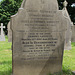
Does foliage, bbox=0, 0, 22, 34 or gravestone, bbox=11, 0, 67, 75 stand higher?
foliage, bbox=0, 0, 22, 34

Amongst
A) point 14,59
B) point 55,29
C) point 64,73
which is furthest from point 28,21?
point 64,73

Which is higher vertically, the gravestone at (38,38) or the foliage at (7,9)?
the foliage at (7,9)

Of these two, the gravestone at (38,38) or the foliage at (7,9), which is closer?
the gravestone at (38,38)

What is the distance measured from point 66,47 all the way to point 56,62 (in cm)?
518

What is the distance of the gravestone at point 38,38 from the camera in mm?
3715

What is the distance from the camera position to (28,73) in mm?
3865

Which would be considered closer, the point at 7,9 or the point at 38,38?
the point at 38,38

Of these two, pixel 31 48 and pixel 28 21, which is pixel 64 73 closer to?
pixel 31 48

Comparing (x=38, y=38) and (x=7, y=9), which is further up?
(x=7, y=9)

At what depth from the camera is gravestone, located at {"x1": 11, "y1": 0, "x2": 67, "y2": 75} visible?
12.2 ft

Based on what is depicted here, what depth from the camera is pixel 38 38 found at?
387cm

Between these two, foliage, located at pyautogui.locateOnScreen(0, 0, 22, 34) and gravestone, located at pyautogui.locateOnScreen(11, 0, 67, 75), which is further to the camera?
foliage, located at pyautogui.locateOnScreen(0, 0, 22, 34)

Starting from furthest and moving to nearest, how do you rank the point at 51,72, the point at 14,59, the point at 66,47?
the point at 66,47, the point at 51,72, the point at 14,59

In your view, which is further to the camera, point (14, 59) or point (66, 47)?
point (66, 47)
